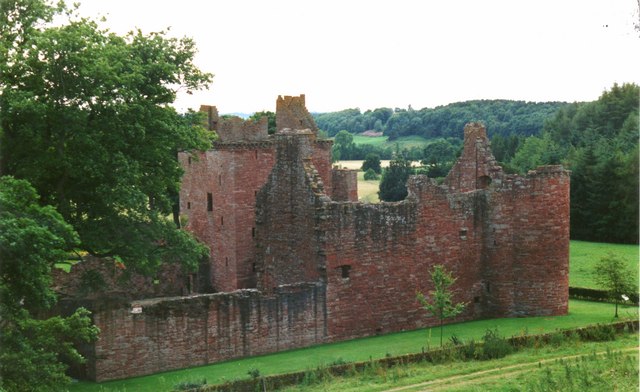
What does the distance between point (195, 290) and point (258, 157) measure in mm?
6680

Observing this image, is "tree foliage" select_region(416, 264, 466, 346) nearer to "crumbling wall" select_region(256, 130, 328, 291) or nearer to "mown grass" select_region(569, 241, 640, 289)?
"crumbling wall" select_region(256, 130, 328, 291)

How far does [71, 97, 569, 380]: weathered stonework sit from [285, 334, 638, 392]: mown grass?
5285 millimetres

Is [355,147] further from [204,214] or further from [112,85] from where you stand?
[112,85]

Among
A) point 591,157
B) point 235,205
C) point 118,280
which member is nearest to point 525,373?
point 118,280

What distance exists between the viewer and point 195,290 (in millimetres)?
40250

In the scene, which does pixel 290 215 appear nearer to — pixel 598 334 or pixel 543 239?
pixel 543 239

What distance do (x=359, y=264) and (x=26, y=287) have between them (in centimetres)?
1283

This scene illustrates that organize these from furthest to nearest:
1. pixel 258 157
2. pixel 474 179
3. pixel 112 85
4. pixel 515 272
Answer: pixel 258 157
pixel 474 179
pixel 515 272
pixel 112 85

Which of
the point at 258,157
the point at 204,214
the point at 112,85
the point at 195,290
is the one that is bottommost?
the point at 195,290

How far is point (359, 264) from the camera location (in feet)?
95.9

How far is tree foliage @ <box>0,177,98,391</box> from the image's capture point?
1813 cm

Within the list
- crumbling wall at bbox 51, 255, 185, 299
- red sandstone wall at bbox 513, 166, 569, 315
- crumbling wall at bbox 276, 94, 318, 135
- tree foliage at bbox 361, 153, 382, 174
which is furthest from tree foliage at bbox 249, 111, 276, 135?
tree foliage at bbox 361, 153, 382, 174

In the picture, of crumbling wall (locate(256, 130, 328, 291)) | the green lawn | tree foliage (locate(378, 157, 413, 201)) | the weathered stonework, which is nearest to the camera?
the green lawn

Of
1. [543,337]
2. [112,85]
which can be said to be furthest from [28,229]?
[543,337]
